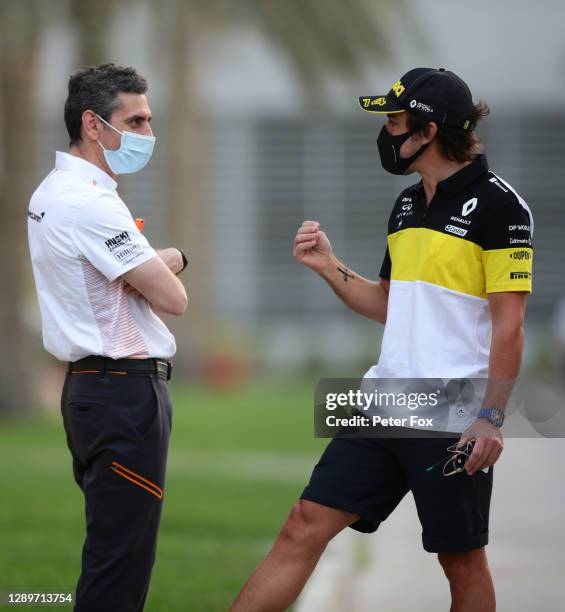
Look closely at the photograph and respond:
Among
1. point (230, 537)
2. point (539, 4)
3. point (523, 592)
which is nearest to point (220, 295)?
point (539, 4)

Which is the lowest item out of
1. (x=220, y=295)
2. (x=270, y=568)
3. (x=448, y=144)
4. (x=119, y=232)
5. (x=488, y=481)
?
(x=220, y=295)

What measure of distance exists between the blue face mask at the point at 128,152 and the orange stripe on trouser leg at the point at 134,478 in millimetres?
1132

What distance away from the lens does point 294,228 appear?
3547 centimetres

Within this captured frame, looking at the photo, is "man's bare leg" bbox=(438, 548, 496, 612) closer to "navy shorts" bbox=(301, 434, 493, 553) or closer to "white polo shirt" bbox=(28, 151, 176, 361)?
"navy shorts" bbox=(301, 434, 493, 553)

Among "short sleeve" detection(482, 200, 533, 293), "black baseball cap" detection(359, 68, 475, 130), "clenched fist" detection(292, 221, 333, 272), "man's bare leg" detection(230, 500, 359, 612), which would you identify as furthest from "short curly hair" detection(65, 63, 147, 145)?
"man's bare leg" detection(230, 500, 359, 612)

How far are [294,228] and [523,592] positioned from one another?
28510 millimetres

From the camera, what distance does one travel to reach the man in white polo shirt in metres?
4.75

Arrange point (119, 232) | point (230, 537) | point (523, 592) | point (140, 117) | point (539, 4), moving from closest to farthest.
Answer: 1. point (119, 232)
2. point (140, 117)
3. point (523, 592)
4. point (230, 537)
5. point (539, 4)

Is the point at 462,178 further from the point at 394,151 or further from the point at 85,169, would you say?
the point at 85,169

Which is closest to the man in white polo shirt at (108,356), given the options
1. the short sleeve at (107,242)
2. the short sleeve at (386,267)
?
the short sleeve at (107,242)

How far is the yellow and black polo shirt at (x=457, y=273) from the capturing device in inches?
189

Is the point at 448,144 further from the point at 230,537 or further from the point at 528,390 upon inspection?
the point at 230,537

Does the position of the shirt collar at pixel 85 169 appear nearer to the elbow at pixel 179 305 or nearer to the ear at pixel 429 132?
the elbow at pixel 179 305

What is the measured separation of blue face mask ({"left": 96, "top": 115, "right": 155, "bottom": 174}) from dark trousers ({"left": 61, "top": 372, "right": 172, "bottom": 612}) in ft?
2.69
